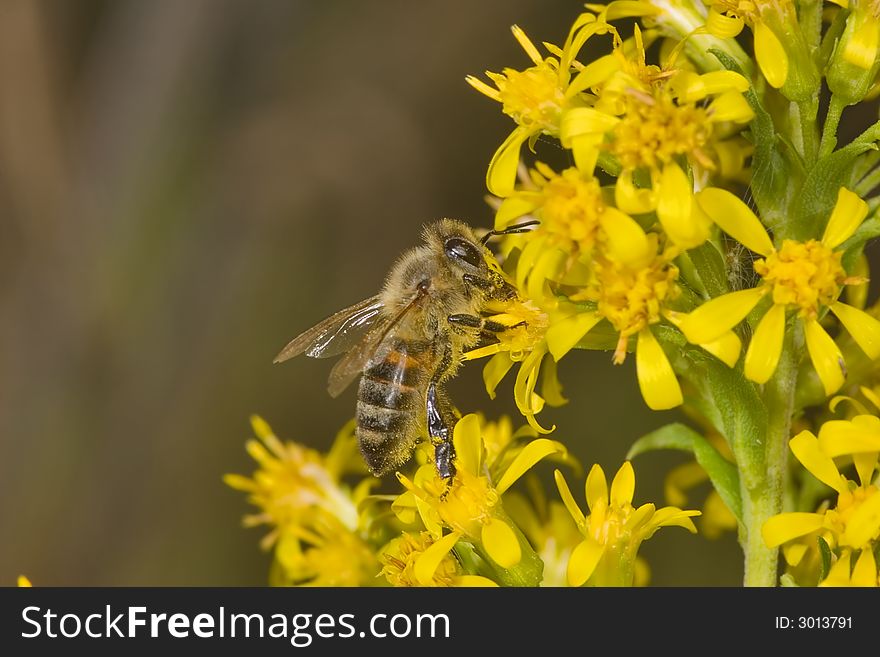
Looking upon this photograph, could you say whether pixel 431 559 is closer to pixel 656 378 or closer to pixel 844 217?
pixel 656 378

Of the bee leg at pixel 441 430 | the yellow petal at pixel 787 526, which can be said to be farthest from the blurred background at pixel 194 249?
the yellow petal at pixel 787 526

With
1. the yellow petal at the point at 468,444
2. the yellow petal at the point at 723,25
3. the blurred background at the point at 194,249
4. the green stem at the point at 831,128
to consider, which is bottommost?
the yellow petal at the point at 468,444

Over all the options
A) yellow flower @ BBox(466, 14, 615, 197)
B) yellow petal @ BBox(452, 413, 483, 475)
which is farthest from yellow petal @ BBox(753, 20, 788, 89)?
yellow petal @ BBox(452, 413, 483, 475)

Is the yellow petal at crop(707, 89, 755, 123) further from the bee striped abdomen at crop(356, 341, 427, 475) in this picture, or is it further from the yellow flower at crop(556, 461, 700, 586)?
the bee striped abdomen at crop(356, 341, 427, 475)

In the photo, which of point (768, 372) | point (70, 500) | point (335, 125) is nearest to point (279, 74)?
point (335, 125)

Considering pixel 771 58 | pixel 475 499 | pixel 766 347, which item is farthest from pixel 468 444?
pixel 771 58

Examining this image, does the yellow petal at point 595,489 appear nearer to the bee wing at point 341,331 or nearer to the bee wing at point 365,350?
the bee wing at point 365,350
